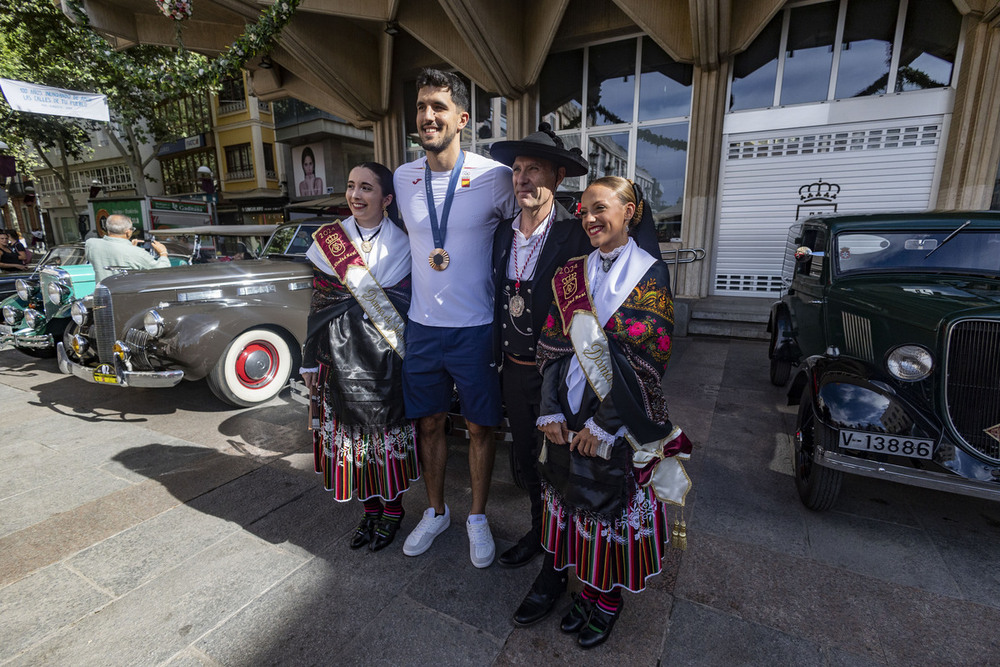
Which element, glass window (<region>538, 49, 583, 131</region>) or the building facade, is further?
glass window (<region>538, 49, 583, 131</region>)

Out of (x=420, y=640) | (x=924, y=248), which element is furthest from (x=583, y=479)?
(x=924, y=248)

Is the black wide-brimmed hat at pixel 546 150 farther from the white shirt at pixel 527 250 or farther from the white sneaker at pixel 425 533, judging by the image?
the white sneaker at pixel 425 533

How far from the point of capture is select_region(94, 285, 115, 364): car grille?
4.29 meters

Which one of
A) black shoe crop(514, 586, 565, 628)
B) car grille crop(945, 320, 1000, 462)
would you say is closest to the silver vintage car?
black shoe crop(514, 586, 565, 628)

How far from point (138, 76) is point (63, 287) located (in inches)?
156

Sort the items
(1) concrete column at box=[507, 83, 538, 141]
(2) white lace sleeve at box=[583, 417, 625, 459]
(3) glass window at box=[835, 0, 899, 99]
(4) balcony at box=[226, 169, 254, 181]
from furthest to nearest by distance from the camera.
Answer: (4) balcony at box=[226, 169, 254, 181]
(1) concrete column at box=[507, 83, 538, 141]
(3) glass window at box=[835, 0, 899, 99]
(2) white lace sleeve at box=[583, 417, 625, 459]

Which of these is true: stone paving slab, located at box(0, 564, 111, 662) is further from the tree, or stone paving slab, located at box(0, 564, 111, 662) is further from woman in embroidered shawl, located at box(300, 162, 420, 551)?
the tree

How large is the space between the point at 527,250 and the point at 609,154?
26.8ft

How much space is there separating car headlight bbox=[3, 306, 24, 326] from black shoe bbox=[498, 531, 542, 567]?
23.9 ft

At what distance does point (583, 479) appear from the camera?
1741 mm

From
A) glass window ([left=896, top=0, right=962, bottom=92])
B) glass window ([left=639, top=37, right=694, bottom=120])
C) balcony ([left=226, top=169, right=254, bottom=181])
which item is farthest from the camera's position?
balcony ([left=226, top=169, right=254, bottom=181])

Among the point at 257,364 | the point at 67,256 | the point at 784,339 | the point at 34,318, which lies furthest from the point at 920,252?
the point at 67,256

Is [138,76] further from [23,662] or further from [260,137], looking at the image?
[260,137]

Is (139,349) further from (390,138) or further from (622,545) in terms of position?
(390,138)
